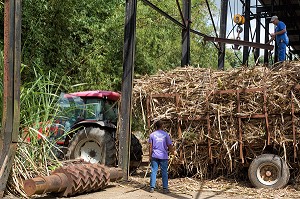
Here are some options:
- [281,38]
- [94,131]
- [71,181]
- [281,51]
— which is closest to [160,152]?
[71,181]

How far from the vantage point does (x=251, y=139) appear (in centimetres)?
1020

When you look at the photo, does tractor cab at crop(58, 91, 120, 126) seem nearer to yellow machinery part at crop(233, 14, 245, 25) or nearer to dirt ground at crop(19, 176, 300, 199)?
dirt ground at crop(19, 176, 300, 199)

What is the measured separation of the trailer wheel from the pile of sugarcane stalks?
206 mm

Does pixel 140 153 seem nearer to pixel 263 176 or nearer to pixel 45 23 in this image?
pixel 263 176

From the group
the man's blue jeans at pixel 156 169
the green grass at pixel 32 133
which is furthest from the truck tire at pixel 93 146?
the green grass at pixel 32 133

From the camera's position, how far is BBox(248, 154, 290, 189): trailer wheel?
10000 millimetres

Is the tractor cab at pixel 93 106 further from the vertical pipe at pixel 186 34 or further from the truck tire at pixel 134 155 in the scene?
the vertical pipe at pixel 186 34

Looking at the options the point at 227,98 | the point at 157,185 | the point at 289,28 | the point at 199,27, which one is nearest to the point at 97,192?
the point at 157,185

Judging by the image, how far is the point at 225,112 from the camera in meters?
10.4

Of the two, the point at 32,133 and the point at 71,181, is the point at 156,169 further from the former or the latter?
the point at 32,133

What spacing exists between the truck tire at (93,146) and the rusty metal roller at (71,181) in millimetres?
1754

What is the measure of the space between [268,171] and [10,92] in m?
5.89

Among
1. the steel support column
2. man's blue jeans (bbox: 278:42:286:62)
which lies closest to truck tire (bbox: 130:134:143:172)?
man's blue jeans (bbox: 278:42:286:62)

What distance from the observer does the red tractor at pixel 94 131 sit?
1157 cm
